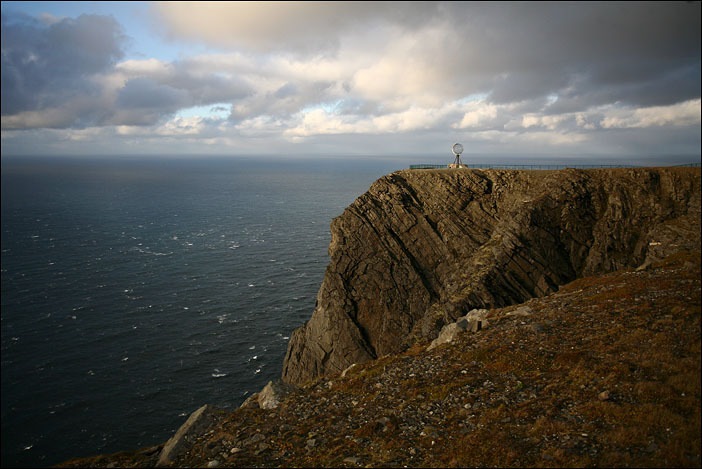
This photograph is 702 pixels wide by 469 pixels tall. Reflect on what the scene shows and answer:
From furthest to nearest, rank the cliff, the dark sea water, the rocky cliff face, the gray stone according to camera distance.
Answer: the dark sea water < the rocky cliff face < the gray stone < the cliff

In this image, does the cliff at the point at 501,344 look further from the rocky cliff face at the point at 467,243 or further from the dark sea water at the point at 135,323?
the dark sea water at the point at 135,323

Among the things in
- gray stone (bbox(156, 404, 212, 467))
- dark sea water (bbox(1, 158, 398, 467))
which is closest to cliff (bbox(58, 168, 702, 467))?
gray stone (bbox(156, 404, 212, 467))

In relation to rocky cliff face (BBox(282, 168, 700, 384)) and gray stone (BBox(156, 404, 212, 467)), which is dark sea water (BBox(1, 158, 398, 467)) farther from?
gray stone (BBox(156, 404, 212, 467))

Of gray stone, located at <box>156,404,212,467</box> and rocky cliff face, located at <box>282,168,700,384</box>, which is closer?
gray stone, located at <box>156,404,212,467</box>

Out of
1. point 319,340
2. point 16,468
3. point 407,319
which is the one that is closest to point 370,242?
point 407,319

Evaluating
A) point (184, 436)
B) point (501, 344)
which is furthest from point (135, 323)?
point (501, 344)
